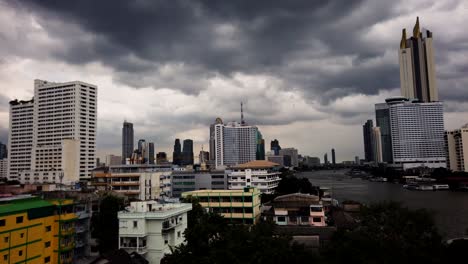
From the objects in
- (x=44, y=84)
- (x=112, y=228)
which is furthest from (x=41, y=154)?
(x=112, y=228)

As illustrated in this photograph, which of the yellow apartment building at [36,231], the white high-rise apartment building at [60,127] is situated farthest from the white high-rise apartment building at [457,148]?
the yellow apartment building at [36,231]

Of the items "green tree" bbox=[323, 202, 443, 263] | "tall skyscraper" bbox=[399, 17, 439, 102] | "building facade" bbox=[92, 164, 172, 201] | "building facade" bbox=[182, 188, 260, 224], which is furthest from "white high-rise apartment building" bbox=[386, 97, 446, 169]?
"green tree" bbox=[323, 202, 443, 263]

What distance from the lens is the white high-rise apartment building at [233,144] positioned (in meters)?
132

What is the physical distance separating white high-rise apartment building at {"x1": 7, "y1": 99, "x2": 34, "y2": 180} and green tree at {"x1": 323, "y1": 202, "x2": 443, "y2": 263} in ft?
314

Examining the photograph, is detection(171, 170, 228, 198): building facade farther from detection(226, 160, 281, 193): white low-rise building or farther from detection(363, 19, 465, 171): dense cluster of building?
detection(363, 19, 465, 171): dense cluster of building

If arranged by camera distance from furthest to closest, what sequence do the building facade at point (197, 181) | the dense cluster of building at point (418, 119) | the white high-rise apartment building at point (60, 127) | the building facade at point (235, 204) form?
the dense cluster of building at point (418, 119) → the white high-rise apartment building at point (60, 127) → the building facade at point (197, 181) → the building facade at point (235, 204)

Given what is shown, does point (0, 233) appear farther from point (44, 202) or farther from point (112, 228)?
point (112, 228)

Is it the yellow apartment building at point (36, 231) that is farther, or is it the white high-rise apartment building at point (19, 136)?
the white high-rise apartment building at point (19, 136)

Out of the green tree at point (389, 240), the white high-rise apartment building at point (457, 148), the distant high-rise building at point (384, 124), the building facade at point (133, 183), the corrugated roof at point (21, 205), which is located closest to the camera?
the green tree at point (389, 240)

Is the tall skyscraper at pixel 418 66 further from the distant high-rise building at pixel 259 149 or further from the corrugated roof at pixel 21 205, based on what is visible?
the corrugated roof at pixel 21 205

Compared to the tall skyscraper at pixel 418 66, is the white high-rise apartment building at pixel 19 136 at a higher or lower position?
lower

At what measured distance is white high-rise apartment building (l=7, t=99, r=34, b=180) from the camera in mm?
91938

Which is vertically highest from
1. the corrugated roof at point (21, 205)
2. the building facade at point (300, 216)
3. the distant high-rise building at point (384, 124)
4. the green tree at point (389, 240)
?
the distant high-rise building at point (384, 124)

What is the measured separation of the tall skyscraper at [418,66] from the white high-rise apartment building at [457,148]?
1643 inches
